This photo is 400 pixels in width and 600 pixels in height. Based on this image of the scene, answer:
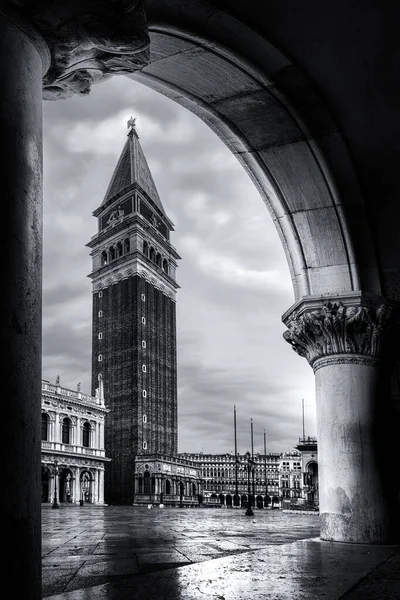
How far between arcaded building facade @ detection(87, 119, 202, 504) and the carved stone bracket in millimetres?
59384

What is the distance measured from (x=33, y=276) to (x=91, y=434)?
57929 mm

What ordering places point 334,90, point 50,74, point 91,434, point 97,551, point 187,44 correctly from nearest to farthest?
point 50,74 → point 187,44 → point 334,90 → point 97,551 → point 91,434

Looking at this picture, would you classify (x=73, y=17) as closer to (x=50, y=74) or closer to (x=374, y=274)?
(x=50, y=74)

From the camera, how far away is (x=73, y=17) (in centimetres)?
265

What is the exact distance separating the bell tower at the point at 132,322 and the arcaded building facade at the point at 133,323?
10 centimetres

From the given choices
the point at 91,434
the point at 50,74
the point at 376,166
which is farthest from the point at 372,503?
the point at 91,434

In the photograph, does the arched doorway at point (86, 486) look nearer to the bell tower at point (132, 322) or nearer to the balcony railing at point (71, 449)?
the balcony railing at point (71, 449)

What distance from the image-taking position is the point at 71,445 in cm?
5369

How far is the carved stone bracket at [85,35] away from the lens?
2.55 meters

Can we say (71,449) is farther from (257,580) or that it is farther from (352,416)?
(257,580)

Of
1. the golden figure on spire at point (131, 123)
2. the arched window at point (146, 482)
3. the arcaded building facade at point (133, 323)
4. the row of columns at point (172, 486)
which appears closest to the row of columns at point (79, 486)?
the arcaded building facade at point (133, 323)

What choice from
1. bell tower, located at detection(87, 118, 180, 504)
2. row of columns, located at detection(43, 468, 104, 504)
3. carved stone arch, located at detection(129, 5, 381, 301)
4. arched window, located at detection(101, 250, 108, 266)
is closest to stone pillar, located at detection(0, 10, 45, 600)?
carved stone arch, located at detection(129, 5, 381, 301)

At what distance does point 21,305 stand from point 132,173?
77.4m

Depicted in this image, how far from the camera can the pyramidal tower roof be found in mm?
78000
